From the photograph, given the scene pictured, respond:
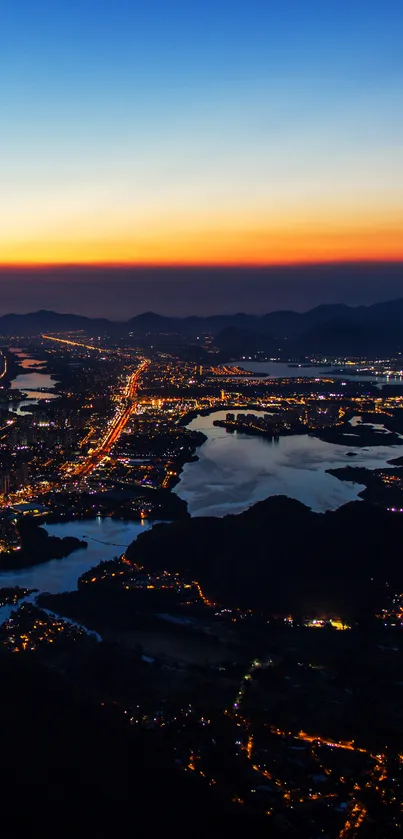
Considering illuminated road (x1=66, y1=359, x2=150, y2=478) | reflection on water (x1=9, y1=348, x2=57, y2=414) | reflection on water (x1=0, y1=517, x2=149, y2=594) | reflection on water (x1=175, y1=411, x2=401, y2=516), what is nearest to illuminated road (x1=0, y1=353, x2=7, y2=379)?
reflection on water (x1=9, y1=348, x2=57, y2=414)

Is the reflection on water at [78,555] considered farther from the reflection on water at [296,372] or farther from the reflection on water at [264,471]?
the reflection on water at [296,372]

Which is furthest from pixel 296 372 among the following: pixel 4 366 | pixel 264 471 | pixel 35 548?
pixel 35 548

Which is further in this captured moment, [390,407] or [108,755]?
[390,407]

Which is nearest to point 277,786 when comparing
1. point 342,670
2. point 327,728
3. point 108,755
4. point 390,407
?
point 327,728

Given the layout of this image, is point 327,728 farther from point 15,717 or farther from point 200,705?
point 15,717

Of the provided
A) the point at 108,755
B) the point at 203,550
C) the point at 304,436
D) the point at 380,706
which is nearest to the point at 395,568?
the point at 203,550

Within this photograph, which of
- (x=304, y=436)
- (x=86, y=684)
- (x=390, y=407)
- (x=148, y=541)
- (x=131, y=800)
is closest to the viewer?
(x=131, y=800)

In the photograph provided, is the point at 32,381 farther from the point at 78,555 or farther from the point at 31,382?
the point at 78,555

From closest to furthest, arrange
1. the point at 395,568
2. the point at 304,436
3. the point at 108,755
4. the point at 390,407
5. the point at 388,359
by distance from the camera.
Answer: the point at 108,755, the point at 395,568, the point at 304,436, the point at 390,407, the point at 388,359
